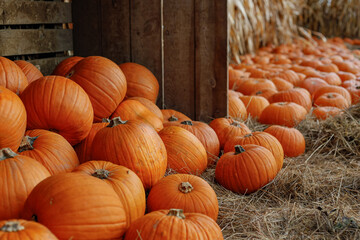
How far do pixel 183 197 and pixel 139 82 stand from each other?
157 centimetres

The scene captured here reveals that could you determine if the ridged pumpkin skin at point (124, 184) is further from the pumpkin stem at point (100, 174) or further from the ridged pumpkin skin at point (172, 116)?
the ridged pumpkin skin at point (172, 116)

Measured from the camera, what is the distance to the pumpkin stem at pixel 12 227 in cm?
133

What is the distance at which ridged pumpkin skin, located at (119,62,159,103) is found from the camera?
3473 mm

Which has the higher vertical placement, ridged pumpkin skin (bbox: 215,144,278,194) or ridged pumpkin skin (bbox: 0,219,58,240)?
ridged pumpkin skin (bbox: 0,219,58,240)

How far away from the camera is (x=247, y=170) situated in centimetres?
266

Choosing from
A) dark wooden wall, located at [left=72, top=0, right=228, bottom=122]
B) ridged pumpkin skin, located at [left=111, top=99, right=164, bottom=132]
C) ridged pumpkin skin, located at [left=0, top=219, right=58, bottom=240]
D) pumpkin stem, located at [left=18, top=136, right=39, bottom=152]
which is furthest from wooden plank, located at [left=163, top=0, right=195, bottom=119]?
ridged pumpkin skin, located at [left=0, top=219, right=58, bottom=240]

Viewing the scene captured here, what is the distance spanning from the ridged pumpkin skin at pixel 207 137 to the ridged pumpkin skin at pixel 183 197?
0.92 metres

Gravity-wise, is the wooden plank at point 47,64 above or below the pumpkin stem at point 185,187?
above

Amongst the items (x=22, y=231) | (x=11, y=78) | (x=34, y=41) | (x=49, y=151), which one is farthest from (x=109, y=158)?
(x=34, y=41)

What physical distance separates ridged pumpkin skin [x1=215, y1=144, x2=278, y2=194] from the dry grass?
0.19ft

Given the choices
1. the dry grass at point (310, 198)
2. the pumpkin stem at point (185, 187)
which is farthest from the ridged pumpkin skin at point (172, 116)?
the pumpkin stem at point (185, 187)

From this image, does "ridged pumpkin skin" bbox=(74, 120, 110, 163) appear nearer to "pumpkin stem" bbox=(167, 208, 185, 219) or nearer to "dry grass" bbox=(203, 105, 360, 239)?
"dry grass" bbox=(203, 105, 360, 239)

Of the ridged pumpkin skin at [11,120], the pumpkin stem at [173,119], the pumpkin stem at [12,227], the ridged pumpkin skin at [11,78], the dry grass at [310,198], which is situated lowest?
the dry grass at [310,198]

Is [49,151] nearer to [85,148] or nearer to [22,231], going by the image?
[85,148]
